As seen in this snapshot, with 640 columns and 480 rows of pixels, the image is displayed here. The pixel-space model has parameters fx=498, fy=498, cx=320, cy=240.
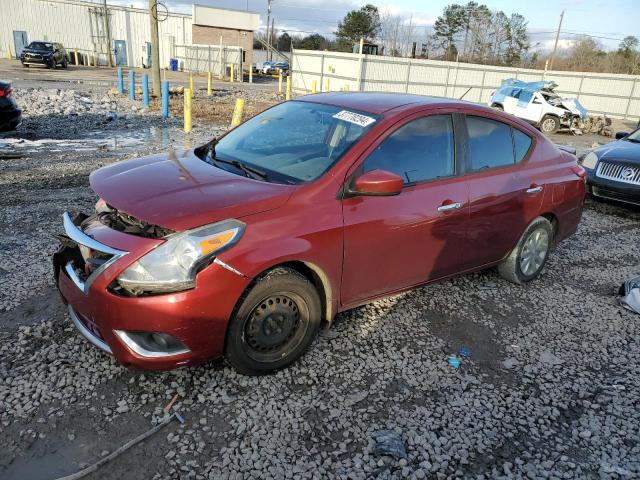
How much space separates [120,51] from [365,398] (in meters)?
52.5

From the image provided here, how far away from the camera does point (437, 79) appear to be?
2625cm

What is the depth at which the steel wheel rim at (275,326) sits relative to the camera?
3008 mm

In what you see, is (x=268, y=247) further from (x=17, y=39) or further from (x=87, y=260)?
(x=17, y=39)

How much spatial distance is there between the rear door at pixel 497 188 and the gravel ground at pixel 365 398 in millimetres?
591

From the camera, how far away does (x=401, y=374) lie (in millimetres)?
3344

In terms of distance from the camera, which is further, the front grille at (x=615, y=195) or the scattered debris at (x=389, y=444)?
the front grille at (x=615, y=195)

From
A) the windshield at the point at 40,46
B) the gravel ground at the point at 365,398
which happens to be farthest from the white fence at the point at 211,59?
the gravel ground at the point at 365,398

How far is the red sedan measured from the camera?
2.71 metres

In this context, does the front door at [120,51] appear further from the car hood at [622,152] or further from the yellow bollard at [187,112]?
the car hood at [622,152]

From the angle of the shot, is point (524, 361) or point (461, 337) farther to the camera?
point (461, 337)

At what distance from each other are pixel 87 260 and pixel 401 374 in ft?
6.89

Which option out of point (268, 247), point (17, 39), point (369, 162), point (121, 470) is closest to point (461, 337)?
point (369, 162)

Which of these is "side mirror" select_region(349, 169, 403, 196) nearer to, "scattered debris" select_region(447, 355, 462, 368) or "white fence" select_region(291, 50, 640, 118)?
"scattered debris" select_region(447, 355, 462, 368)

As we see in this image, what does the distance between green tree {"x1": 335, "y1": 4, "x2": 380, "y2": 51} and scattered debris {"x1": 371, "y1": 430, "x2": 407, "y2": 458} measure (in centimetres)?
6141
